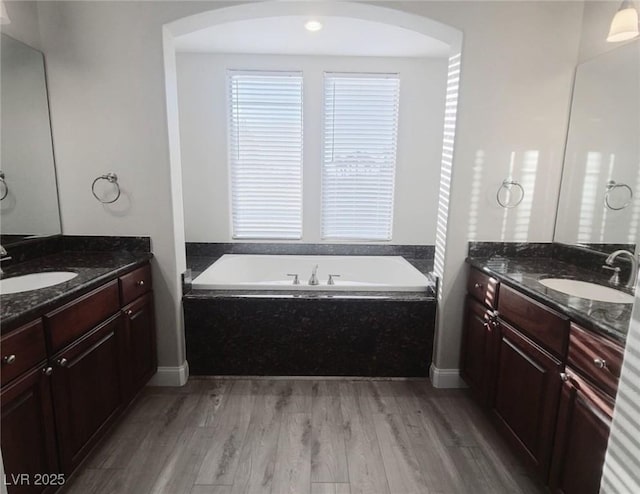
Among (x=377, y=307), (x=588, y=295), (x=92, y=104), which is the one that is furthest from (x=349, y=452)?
(x=92, y=104)

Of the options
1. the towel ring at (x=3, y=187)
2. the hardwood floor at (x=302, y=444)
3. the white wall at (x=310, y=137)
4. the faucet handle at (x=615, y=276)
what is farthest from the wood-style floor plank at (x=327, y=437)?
the towel ring at (x=3, y=187)

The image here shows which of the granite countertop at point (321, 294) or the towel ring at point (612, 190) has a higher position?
the towel ring at point (612, 190)

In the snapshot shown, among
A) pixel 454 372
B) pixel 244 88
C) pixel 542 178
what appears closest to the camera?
pixel 542 178

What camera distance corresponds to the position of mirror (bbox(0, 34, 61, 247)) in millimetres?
1918

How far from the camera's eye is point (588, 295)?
5.98 feet

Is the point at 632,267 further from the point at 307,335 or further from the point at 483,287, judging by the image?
the point at 307,335

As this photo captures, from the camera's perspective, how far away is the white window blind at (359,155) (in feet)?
10.6

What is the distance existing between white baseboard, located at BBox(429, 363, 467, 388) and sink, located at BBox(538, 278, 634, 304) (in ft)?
Result: 2.93

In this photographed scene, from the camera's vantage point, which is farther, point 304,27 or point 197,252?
point 197,252

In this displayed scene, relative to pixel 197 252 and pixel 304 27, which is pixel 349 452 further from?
pixel 304 27

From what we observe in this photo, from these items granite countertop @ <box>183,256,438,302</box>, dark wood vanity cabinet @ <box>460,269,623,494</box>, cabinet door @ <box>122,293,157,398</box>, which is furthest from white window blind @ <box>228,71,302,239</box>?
dark wood vanity cabinet @ <box>460,269,623,494</box>

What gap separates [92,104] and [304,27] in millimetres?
1456

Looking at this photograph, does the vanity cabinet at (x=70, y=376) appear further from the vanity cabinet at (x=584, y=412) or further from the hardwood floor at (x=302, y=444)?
the vanity cabinet at (x=584, y=412)

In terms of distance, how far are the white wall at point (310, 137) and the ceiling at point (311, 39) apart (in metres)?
0.09
